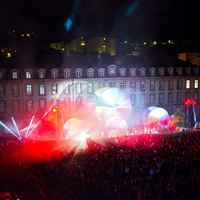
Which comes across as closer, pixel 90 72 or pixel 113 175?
pixel 113 175

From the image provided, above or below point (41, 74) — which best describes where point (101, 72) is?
above

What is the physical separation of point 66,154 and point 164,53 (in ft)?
139

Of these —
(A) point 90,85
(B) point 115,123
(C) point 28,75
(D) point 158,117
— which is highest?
(C) point 28,75

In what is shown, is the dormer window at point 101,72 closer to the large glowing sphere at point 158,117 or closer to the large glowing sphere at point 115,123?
the large glowing sphere at point 115,123

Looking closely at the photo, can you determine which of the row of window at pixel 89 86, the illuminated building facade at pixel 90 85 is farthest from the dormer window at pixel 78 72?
the row of window at pixel 89 86

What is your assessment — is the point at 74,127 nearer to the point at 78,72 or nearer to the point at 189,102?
the point at 78,72

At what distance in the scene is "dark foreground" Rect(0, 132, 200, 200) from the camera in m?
21.0

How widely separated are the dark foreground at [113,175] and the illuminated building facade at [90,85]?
82.0ft

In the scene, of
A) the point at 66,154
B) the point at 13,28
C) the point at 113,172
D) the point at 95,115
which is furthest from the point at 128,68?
the point at 113,172

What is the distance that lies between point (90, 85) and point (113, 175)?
30.9m

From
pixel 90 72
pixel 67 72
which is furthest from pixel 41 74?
pixel 90 72

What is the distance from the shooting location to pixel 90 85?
5222 centimetres

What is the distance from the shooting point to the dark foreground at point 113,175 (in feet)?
68.8

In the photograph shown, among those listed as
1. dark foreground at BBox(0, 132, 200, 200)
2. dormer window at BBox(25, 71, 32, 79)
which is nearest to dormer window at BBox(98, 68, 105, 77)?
dormer window at BBox(25, 71, 32, 79)
